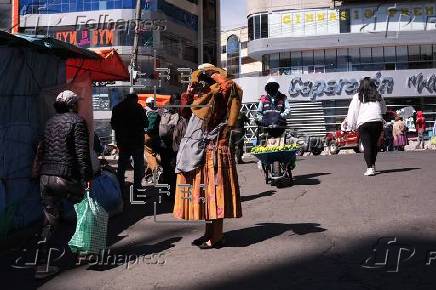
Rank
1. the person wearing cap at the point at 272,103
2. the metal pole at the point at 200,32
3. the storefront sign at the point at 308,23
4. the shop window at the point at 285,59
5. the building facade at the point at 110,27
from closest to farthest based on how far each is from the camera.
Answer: the person wearing cap at the point at 272,103 < the storefront sign at the point at 308,23 < the shop window at the point at 285,59 < the building facade at the point at 110,27 < the metal pole at the point at 200,32

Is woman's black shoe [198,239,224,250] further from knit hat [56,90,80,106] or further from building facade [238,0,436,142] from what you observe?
building facade [238,0,436,142]

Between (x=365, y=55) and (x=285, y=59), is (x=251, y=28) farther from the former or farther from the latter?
(x=365, y=55)

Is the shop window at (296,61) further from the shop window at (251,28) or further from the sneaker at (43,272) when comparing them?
the sneaker at (43,272)

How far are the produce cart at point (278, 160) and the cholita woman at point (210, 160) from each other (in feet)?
12.4

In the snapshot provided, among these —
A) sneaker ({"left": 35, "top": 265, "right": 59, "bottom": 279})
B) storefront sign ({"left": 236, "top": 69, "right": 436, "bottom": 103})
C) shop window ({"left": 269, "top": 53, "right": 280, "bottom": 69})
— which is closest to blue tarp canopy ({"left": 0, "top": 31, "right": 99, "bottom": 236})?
sneaker ({"left": 35, "top": 265, "right": 59, "bottom": 279})

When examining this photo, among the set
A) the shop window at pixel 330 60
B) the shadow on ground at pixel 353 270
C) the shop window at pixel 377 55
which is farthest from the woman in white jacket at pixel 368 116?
the shop window at pixel 377 55

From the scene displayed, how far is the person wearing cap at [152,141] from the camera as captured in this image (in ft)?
36.1

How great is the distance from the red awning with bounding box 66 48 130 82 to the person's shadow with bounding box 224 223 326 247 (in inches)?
148

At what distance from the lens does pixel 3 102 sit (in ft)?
22.7

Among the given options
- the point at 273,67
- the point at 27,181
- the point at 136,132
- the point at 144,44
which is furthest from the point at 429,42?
the point at 27,181

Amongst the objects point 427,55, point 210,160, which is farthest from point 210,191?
point 427,55

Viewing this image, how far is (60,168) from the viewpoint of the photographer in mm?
5379

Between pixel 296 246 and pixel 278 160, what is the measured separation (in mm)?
4074

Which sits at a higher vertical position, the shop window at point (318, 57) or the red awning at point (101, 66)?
the shop window at point (318, 57)
